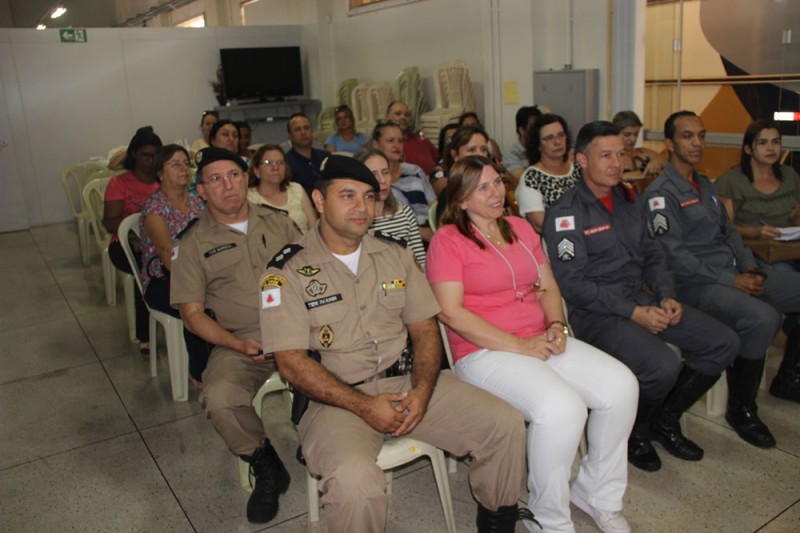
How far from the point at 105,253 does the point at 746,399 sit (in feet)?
13.6

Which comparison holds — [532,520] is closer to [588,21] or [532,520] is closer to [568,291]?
[568,291]

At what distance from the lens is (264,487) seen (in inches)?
96.6

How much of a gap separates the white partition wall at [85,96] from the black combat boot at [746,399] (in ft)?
26.9

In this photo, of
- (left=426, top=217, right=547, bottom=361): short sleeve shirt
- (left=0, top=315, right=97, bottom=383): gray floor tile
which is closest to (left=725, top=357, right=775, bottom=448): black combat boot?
(left=426, top=217, right=547, bottom=361): short sleeve shirt

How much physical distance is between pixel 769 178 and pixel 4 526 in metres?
3.83

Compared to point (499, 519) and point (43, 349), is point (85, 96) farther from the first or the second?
point (499, 519)

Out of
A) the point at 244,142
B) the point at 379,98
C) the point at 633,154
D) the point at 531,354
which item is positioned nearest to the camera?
the point at 531,354

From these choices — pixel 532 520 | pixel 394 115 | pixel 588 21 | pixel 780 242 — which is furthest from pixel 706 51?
pixel 532 520

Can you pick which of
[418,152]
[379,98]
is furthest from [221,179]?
[379,98]

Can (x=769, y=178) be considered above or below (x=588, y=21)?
below

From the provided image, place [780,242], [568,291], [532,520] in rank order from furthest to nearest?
[780,242] → [568,291] → [532,520]

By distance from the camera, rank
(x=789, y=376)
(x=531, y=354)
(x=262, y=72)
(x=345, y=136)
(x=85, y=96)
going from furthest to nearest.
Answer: (x=262, y=72)
(x=85, y=96)
(x=345, y=136)
(x=789, y=376)
(x=531, y=354)

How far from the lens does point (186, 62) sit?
9.46m

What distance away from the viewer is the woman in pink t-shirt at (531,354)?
214 centimetres
